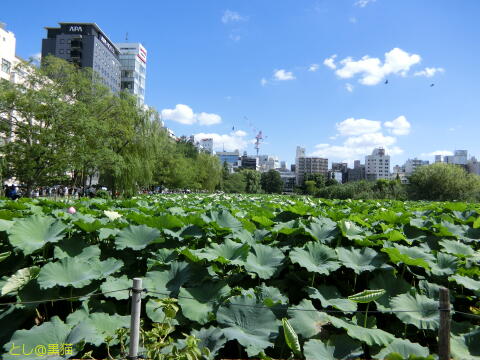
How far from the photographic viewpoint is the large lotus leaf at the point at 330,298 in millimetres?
2152

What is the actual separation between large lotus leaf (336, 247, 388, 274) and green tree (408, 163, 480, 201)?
117 feet

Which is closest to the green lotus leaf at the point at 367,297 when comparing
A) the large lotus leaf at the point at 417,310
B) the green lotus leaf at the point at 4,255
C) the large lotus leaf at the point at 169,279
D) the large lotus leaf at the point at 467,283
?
Answer: the large lotus leaf at the point at 417,310

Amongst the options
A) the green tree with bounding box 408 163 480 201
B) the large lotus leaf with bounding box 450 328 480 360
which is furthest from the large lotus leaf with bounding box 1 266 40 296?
the green tree with bounding box 408 163 480 201

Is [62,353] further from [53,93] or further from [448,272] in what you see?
[53,93]

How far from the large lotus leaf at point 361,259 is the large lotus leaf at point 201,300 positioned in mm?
934

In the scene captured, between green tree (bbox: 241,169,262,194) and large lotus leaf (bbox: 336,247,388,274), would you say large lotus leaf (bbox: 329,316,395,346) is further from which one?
green tree (bbox: 241,169,262,194)

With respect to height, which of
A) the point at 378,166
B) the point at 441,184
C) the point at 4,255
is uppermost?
the point at 378,166

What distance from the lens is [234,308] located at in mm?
2080

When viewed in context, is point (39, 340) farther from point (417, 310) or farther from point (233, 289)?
point (417, 310)

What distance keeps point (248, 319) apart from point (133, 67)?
3169 inches

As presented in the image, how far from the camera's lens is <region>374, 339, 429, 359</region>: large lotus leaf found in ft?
6.02

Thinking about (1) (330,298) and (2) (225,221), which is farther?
(2) (225,221)

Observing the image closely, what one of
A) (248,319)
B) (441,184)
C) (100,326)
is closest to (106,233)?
(100,326)

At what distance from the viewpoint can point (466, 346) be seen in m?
2.03
